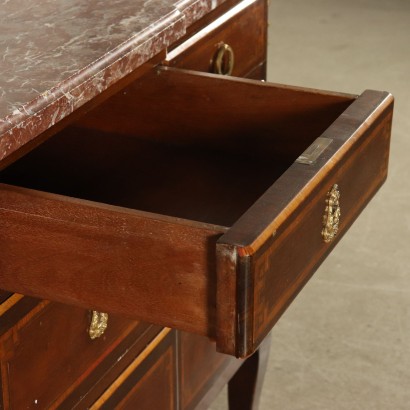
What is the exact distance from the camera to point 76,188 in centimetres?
142

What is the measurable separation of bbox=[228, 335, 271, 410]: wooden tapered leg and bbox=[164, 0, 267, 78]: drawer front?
51cm

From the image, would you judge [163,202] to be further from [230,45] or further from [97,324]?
[230,45]

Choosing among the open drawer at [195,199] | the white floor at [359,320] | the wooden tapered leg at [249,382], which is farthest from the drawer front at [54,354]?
the white floor at [359,320]

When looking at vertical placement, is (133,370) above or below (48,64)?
below

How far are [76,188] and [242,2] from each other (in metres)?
0.50

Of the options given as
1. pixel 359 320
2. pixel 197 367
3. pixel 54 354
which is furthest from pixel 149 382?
pixel 359 320

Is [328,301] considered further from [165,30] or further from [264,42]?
[165,30]

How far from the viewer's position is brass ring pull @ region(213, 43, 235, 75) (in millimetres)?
1652

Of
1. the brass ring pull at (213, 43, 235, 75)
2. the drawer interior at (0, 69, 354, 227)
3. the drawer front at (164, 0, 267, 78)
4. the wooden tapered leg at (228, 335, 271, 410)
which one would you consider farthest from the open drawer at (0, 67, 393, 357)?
the wooden tapered leg at (228, 335, 271, 410)

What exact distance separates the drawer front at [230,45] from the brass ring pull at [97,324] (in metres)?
0.37

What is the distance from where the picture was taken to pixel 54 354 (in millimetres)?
1274

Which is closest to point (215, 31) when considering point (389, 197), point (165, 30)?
point (165, 30)

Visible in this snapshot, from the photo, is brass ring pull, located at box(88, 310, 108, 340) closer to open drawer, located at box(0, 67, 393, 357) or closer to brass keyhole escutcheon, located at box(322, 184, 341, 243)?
open drawer, located at box(0, 67, 393, 357)

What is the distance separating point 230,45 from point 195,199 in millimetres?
399
